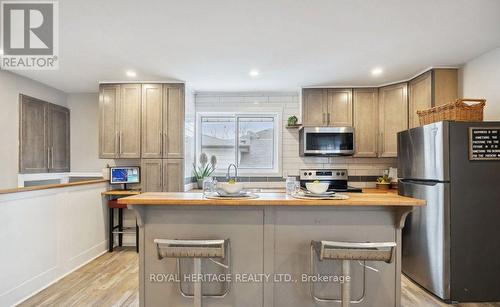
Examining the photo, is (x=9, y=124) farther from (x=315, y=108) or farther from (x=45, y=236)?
(x=315, y=108)

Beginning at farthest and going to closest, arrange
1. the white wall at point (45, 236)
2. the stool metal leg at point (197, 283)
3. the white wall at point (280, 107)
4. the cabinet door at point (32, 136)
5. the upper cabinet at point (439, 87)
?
the white wall at point (280, 107)
the cabinet door at point (32, 136)
the upper cabinet at point (439, 87)
the white wall at point (45, 236)
the stool metal leg at point (197, 283)

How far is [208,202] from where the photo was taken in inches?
74.5

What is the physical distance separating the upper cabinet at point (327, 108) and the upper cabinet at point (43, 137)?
381 cm

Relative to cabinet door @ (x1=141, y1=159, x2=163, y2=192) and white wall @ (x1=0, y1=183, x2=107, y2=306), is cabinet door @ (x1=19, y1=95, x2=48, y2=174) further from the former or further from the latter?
cabinet door @ (x1=141, y1=159, x2=163, y2=192)

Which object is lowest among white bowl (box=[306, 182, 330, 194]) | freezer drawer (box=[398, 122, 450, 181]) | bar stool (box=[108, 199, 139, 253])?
bar stool (box=[108, 199, 139, 253])

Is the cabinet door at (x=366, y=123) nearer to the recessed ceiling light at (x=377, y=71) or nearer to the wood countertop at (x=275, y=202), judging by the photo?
the recessed ceiling light at (x=377, y=71)

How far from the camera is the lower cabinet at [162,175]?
382cm

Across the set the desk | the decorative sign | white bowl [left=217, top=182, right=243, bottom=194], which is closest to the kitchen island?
white bowl [left=217, top=182, right=243, bottom=194]

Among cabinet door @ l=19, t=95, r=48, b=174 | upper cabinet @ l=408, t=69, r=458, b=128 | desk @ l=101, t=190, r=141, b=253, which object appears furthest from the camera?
desk @ l=101, t=190, r=141, b=253

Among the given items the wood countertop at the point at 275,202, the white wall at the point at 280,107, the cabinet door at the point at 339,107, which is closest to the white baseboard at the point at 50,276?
the wood countertop at the point at 275,202

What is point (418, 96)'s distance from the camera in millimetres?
3543

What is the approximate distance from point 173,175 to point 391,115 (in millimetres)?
3237

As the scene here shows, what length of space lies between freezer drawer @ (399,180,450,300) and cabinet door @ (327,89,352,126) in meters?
1.40

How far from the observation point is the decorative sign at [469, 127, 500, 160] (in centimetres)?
246
